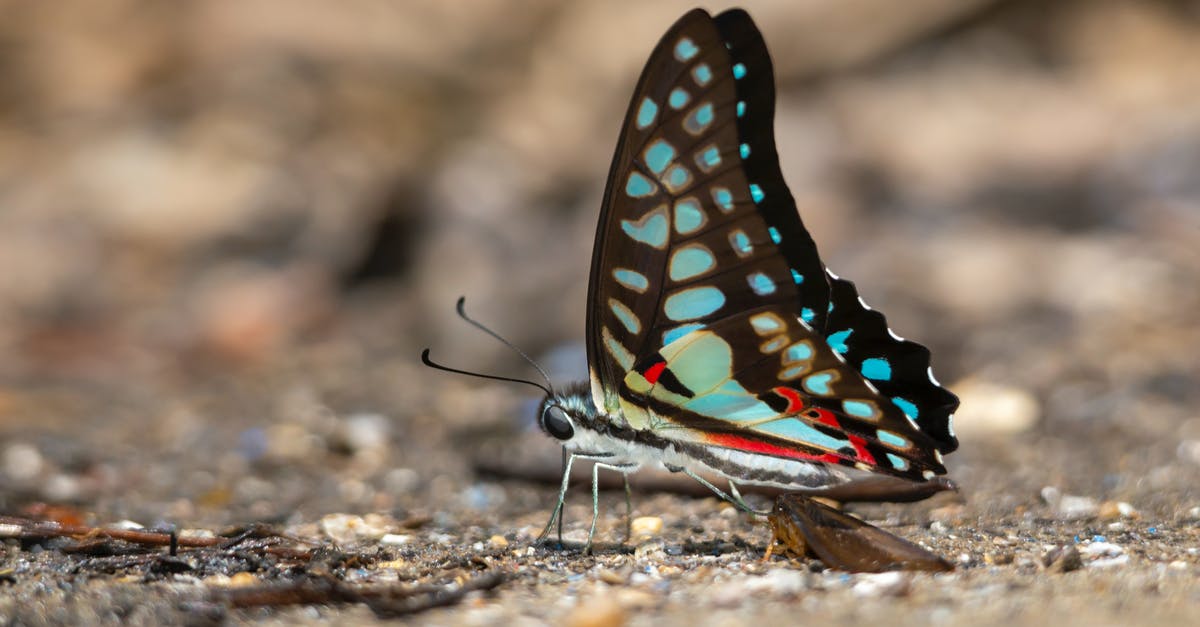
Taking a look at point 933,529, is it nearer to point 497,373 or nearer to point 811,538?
point 811,538

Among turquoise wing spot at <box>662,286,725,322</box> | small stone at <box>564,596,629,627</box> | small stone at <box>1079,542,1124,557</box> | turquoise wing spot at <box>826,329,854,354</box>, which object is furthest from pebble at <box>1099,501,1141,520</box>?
small stone at <box>564,596,629,627</box>

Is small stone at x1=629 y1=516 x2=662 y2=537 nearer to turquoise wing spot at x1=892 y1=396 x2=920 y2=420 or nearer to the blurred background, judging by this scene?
turquoise wing spot at x1=892 y1=396 x2=920 y2=420

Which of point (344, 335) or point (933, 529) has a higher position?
point (344, 335)

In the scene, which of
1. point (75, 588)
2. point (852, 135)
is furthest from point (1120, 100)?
point (75, 588)

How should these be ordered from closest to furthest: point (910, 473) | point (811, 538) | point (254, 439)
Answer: point (811, 538), point (910, 473), point (254, 439)

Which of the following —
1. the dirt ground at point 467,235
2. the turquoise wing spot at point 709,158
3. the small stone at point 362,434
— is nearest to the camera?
the turquoise wing spot at point 709,158

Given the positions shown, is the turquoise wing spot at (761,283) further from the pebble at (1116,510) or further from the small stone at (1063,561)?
the pebble at (1116,510)

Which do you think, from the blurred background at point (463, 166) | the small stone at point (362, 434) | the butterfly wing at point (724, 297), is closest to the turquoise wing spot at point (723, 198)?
the butterfly wing at point (724, 297)
